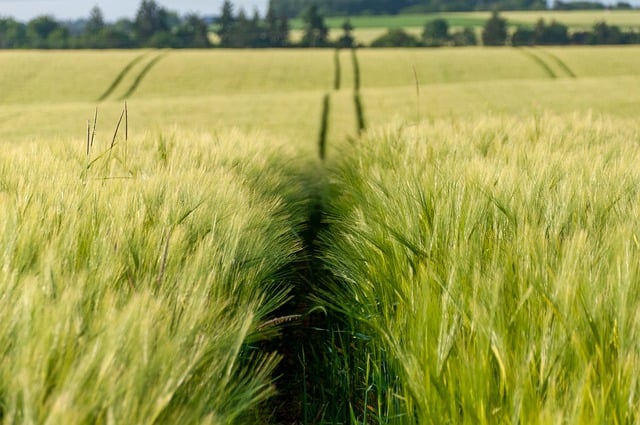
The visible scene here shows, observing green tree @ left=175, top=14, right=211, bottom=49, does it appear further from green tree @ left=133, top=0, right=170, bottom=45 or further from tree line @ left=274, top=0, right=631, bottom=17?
tree line @ left=274, top=0, right=631, bottom=17

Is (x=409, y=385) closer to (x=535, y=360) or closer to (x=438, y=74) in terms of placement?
(x=535, y=360)

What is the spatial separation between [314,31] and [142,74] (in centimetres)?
3708

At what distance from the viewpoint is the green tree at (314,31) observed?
4947 centimetres

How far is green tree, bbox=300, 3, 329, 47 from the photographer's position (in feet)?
162

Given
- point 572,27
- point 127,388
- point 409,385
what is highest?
point 572,27

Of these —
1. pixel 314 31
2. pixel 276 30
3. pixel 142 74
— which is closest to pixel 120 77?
pixel 142 74

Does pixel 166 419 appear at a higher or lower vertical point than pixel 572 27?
lower

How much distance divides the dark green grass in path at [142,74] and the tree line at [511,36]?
29.3 metres

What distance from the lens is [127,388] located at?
2.30ft

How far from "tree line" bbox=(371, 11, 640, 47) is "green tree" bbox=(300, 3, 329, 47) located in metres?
4.54

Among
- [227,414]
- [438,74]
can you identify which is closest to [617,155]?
[227,414]

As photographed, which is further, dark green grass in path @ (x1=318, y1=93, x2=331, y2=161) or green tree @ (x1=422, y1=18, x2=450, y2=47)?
green tree @ (x1=422, y1=18, x2=450, y2=47)

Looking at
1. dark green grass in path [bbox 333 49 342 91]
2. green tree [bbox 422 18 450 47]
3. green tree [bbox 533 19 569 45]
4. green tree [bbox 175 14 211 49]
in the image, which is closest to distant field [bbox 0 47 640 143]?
dark green grass in path [bbox 333 49 342 91]

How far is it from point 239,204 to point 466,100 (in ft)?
28.8
